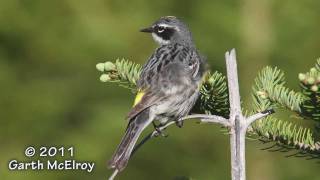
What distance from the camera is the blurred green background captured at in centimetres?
643

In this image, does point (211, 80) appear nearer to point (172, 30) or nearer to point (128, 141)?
point (128, 141)

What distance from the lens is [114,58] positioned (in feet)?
22.0

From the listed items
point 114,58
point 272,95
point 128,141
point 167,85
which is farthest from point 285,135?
point 114,58

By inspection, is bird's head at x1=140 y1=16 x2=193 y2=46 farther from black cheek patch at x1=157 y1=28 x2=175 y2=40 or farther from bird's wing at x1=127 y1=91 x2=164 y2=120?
bird's wing at x1=127 y1=91 x2=164 y2=120

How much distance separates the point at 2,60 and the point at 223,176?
2289 mm

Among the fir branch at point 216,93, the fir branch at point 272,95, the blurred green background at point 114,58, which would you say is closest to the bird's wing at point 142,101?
the fir branch at point 216,93

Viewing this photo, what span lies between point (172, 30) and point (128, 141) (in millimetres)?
1274

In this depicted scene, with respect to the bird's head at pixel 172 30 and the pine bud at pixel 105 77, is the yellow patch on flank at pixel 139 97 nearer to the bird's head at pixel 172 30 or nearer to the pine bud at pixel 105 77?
the pine bud at pixel 105 77

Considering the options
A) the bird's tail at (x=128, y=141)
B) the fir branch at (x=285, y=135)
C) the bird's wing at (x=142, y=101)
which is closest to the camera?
the fir branch at (x=285, y=135)

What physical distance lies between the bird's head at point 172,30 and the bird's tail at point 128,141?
2.63ft

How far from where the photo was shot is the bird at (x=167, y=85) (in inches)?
153

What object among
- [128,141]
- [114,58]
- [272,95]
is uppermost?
[114,58]

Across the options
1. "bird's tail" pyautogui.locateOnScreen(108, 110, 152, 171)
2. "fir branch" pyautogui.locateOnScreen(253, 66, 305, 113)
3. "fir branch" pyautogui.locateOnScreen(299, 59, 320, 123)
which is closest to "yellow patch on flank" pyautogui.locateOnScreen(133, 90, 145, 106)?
"bird's tail" pyautogui.locateOnScreen(108, 110, 152, 171)

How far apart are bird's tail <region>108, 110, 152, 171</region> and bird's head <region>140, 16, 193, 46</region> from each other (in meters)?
0.80
